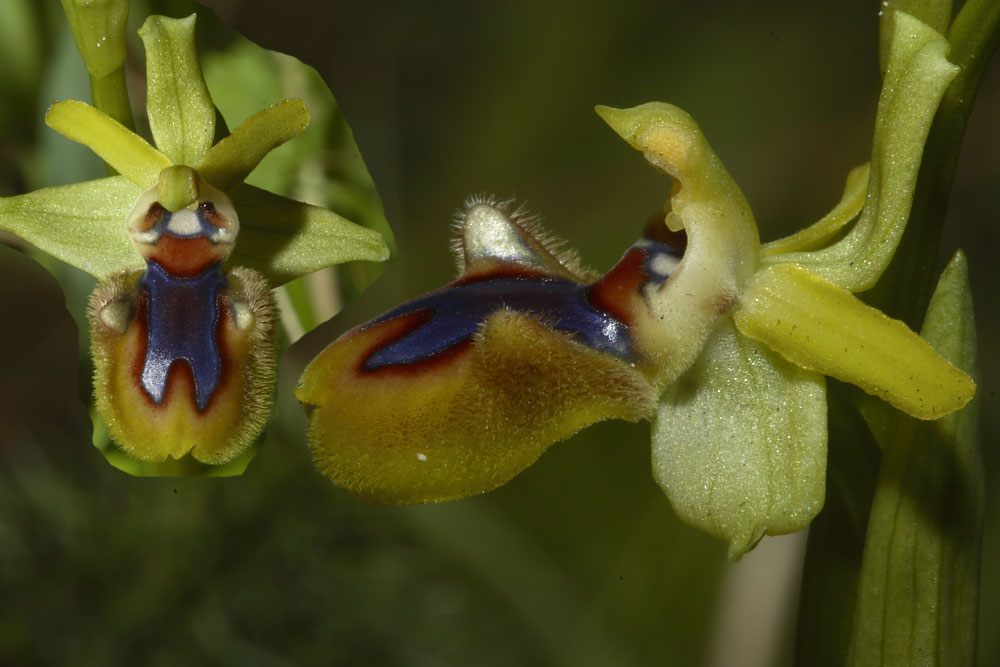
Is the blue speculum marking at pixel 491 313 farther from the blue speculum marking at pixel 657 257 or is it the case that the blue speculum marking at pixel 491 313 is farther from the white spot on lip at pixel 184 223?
the white spot on lip at pixel 184 223

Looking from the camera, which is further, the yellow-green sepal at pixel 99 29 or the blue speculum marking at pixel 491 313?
the yellow-green sepal at pixel 99 29

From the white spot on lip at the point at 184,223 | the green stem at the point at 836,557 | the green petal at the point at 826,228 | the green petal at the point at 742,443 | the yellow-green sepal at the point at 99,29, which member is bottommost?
the green stem at the point at 836,557

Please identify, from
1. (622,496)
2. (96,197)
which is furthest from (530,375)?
(622,496)

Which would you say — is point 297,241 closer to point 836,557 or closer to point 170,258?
point 170,258

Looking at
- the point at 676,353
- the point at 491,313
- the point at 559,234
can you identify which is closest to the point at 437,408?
the point at 491,313

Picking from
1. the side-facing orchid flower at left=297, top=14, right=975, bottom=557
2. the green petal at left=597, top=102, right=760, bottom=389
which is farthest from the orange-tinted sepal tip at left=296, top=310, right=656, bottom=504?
the green petal at left=597, top=102, right=760, bottom=389

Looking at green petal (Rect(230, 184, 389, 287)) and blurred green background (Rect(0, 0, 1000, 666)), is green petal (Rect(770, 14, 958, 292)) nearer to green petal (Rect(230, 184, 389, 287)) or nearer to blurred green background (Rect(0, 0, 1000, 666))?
green petal (Rect(230, 184, 389, 287))

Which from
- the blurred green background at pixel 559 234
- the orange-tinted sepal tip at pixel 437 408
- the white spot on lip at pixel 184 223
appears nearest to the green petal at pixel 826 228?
the orange-tinted sepal tip at pixel 437 408
